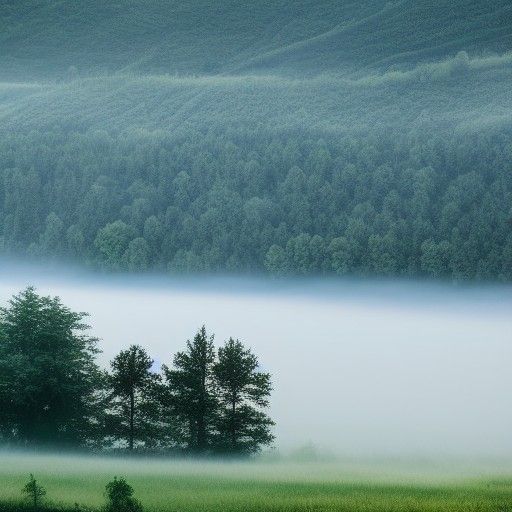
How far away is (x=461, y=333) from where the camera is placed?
5.73 meters

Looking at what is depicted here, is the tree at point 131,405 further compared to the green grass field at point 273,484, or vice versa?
the tree at point 131,405

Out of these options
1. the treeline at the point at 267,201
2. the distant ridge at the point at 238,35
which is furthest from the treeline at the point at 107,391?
the distant ridge at the point at 238,35

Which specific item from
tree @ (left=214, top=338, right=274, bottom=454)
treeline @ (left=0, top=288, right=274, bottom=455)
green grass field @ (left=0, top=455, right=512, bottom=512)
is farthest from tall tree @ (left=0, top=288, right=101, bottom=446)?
tree @ (left=214, top=338, right=274, bottom=454)

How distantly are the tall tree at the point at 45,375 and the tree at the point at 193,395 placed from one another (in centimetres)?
48

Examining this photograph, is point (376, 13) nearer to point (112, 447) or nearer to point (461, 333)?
point (461, 333)

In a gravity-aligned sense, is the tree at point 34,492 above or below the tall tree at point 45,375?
below

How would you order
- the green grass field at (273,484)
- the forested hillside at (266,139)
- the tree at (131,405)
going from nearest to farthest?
the green grass field at (273,484) < the forested hillside at (266,139) < the tree at (131,405)

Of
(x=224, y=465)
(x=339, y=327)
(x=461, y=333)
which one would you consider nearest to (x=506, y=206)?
(x=461, y=333)

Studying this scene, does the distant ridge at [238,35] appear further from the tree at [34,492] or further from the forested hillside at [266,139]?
the tree at [34,492]

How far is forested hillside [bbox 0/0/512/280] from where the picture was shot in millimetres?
5582

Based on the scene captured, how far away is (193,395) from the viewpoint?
582cm

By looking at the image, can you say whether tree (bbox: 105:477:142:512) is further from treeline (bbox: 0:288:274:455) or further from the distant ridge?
the distant ridge

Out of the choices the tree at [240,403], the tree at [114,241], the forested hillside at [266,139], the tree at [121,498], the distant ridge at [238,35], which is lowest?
the tree at [121,498]

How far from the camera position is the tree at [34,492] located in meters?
5.60
